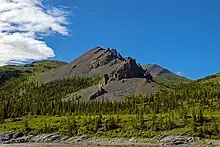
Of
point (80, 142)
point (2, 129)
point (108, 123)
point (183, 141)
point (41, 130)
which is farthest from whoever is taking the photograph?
point (2, 129)

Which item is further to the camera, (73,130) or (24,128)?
(24,128)

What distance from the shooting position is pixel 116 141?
14812cm

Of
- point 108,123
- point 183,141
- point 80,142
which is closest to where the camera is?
point 183,141

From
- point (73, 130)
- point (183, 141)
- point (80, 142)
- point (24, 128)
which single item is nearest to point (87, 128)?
point (73, 130)

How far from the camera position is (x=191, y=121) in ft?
526

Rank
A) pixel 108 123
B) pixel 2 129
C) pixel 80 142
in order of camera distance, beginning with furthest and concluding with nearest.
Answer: pixel 2 129 → pixel 108 123 → pixel 80 142

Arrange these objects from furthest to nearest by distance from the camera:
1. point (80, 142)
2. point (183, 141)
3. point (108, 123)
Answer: point (108, 123)
point (80, 142)
point (183, 141)

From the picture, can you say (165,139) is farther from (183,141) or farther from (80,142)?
(80,142)

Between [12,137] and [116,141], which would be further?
[12,137]

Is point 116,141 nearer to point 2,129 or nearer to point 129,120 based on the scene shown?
point 129,120

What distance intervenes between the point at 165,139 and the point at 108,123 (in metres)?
34.0

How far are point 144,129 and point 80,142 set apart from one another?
26.3m

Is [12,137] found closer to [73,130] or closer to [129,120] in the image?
[73,130]

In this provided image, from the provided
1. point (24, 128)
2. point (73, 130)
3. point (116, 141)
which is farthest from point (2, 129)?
point (116, 141)
